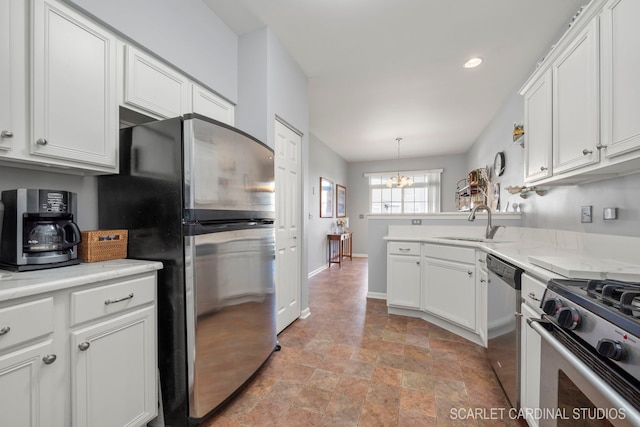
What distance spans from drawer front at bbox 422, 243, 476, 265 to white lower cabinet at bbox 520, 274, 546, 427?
3.12 ft

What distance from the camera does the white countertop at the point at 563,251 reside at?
1.07m

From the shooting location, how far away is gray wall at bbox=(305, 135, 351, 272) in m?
5.07

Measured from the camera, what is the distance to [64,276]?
1.02 m

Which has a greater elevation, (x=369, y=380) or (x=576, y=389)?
(x=576, y=389)

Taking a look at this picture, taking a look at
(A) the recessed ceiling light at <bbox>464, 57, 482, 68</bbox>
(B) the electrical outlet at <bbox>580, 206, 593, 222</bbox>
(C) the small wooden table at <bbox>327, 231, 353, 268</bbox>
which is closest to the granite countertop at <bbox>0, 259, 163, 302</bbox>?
(B) the electrical outlet at <bbox>580, 206, 593, 222</bbox>

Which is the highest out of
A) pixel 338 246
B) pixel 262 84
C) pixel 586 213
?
pixel 262 84

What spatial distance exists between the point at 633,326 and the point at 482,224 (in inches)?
103

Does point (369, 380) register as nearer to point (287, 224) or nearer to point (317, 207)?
point (287, 224)

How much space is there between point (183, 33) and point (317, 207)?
3.83m

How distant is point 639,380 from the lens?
61 centimetres

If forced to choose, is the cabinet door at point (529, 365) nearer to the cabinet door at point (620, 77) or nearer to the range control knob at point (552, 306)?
the range control knob at point (552, 306)

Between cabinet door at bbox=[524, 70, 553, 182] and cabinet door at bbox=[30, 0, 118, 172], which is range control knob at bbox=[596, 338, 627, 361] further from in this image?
cabinet door at bbox=[30, 0, 118, 172]

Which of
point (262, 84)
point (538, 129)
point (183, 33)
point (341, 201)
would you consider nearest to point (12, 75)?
point (183, 33)

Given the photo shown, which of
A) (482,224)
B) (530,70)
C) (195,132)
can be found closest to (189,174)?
(195,132)
